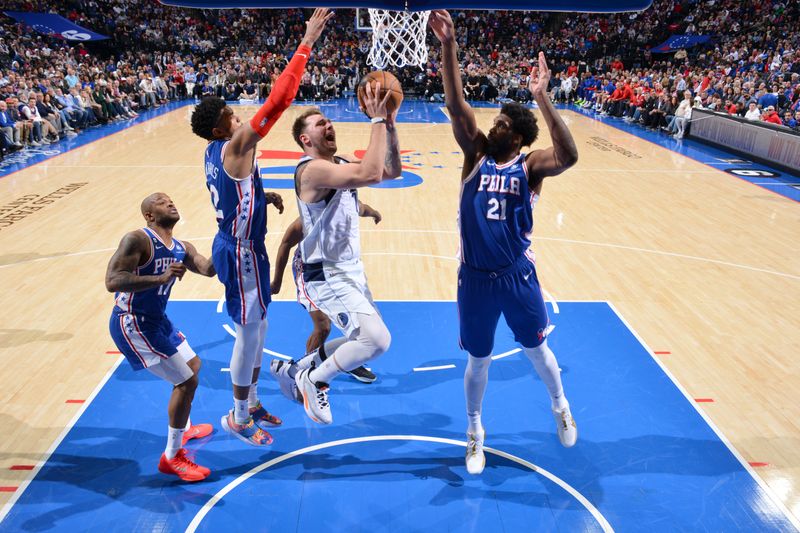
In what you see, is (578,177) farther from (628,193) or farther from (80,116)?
(80,116)

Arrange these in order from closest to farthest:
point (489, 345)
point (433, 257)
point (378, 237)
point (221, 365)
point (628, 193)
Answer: point (489, 345) → point (221, 365) → point (433, 257) → point (378, 237) → point (628, 193)

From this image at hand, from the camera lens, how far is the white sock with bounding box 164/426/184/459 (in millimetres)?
3899

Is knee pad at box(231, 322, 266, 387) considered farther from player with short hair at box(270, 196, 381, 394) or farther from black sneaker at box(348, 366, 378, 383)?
black sneaker at box(348, 366, 378, 383)

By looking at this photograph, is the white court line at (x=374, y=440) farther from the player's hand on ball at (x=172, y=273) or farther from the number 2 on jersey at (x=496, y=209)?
the number 2 on jersey at (x=496, y=209)

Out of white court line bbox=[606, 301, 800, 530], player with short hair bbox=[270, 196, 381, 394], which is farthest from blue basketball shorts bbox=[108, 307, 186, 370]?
→ white court line bbox=[606, 301, 800, 530]

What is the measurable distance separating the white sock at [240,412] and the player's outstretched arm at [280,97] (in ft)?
5.30

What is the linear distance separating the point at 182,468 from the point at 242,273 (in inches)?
47.2

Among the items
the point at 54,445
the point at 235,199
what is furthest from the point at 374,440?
the point at 54,445

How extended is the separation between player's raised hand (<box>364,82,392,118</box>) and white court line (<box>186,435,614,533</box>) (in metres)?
2.15

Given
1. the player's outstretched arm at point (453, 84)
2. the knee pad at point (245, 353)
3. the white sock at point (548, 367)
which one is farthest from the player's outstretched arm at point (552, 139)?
the knee pad at point (245, 353)

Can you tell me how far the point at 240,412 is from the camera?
13.9ft

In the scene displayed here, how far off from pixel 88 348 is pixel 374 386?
2496 millimetres

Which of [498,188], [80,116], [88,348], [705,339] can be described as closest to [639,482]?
[498,188]

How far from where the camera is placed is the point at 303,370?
13.9 feet
